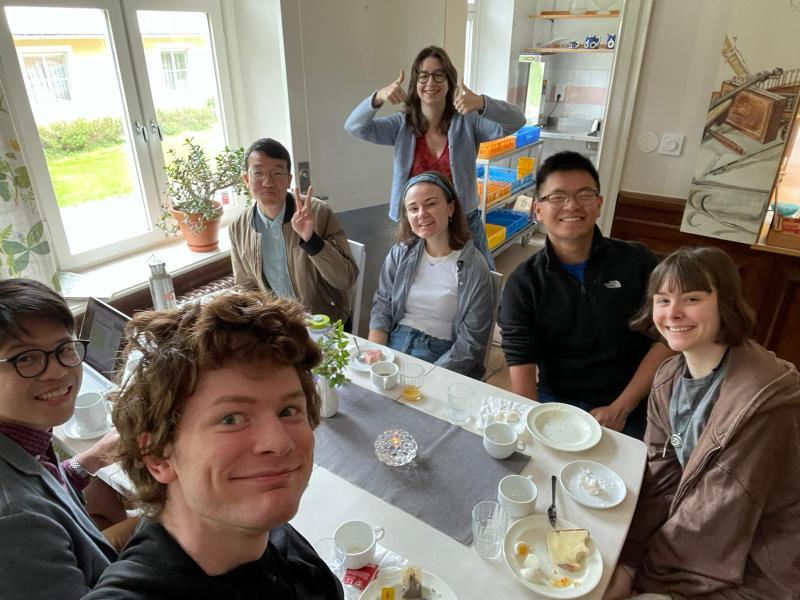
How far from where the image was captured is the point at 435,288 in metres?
2.09

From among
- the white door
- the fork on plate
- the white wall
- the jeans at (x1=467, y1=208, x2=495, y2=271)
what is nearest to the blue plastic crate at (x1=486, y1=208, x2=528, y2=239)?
the white wall

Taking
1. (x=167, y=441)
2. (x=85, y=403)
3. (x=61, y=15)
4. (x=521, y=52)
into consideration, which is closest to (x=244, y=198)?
(x=61, y=15)

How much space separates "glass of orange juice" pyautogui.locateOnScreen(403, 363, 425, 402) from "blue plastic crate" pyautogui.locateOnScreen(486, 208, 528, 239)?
2597mm

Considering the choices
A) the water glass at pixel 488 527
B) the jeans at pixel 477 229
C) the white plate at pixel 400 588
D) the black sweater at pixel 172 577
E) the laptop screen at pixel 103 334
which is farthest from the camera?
the jeans at pixel 477 229

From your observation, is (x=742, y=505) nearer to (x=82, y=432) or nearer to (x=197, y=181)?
(x=82, y=432)

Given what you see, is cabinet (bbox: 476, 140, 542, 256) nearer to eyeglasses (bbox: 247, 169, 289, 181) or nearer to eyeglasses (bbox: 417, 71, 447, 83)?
eyeglasses (bbox: 417, 71, 447, 83)

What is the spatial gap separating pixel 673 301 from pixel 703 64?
77.9 inches

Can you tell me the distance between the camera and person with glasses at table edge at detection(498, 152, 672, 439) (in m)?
1.77

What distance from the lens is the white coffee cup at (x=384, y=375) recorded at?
5.30 feet

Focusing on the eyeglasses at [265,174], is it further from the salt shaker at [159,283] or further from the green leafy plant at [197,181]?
the green leafy plant at [197,181]

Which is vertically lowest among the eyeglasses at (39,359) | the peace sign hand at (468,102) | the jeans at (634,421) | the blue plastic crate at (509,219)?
the jeans at (634,421)

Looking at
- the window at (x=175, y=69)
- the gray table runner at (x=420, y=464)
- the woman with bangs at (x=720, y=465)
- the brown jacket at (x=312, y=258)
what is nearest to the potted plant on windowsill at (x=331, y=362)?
the gray table runner at (x=420, y=464)

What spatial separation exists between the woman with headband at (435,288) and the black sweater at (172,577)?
1.25m

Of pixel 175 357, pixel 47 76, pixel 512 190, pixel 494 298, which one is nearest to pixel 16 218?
Answer: pixel 47 76
